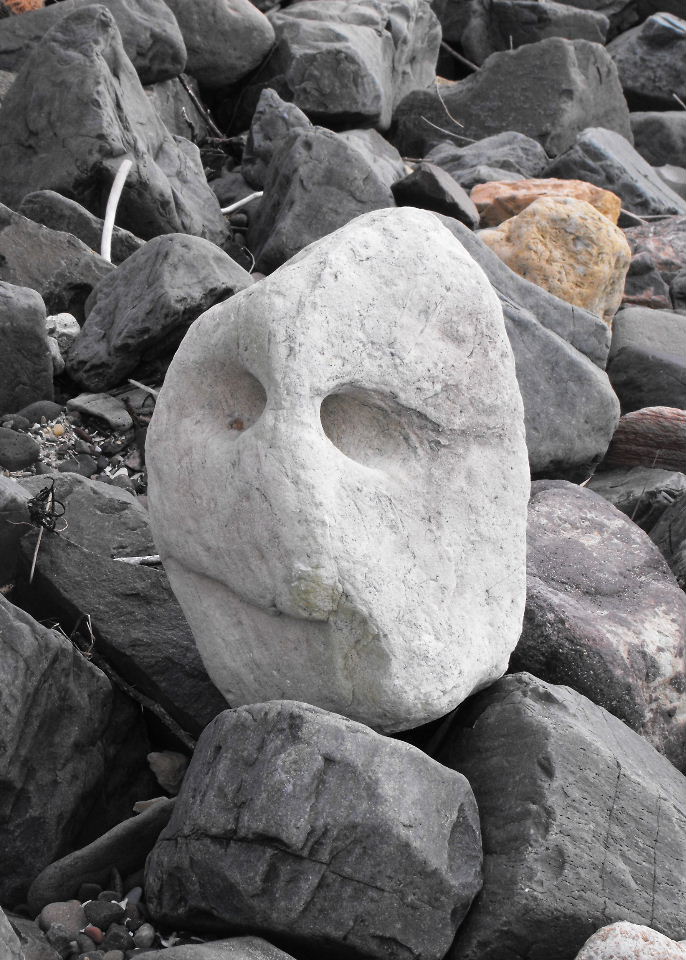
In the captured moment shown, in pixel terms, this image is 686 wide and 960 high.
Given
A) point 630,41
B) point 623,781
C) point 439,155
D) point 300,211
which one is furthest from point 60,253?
point 630,41

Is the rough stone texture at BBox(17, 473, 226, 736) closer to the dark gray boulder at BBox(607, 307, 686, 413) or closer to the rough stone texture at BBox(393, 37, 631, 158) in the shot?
the dark gray boulder at BBox(607, 307, 686, 413)

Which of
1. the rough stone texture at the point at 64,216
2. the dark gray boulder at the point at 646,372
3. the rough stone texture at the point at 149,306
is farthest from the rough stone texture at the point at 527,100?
the rough stone texture at the point at 149,306

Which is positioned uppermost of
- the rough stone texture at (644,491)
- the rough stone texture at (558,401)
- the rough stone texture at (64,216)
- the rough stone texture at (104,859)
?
the rough stone texture at (64,216)

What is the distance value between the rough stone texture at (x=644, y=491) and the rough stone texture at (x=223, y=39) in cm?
588

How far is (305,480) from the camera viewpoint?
251 cm

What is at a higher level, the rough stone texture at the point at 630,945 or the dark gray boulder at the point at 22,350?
the rough stone texture at the point at 630,945

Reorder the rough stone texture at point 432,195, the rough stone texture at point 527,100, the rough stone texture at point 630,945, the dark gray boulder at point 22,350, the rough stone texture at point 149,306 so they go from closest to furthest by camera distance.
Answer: the rough stone texture at point 630,945 → the dark gray boulder at point 22,350 → the rough stone texture at point 149,306 → the rough stone texture at point 432,195 → the rough stone texture at point 527,100

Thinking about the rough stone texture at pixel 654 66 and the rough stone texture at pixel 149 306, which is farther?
the rough stone texture at pixel 654 66

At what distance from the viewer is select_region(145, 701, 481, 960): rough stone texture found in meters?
2.33

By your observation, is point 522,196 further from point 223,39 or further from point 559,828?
point 559,828

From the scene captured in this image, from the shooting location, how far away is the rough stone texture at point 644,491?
4961mm

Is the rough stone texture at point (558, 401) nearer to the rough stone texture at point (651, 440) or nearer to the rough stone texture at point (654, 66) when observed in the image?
the rough stone texture at point (651, 440)

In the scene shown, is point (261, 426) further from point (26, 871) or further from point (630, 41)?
point (630, 41)

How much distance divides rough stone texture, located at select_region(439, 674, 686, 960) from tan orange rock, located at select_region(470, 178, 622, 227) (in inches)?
226
